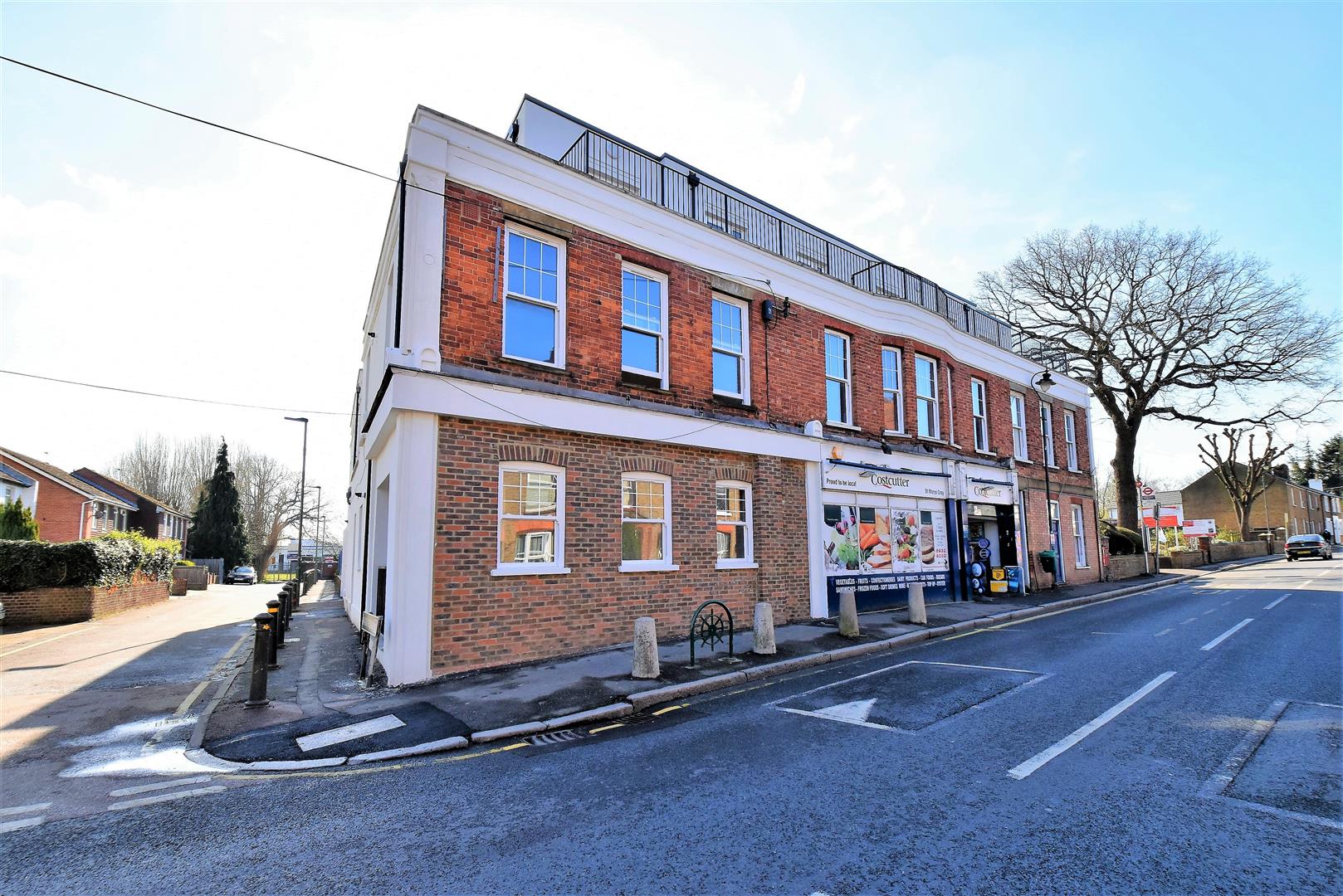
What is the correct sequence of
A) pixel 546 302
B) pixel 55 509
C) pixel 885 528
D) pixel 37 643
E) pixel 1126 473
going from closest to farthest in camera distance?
1. pixel 546 302
2. pixel 37 643
3. pixel 885 528
4. pixel 1126 473
5. pixel 55 509

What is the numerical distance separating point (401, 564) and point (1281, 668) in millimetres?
11680

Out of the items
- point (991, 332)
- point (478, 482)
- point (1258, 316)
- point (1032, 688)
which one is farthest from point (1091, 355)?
point (478, 482)

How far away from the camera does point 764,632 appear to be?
964 centimetres

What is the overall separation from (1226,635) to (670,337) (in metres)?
11.1

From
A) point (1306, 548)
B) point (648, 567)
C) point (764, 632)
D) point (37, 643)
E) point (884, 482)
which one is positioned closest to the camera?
point (764, 632)

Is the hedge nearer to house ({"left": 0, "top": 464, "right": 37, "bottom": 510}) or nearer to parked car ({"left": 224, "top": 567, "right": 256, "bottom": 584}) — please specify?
house ({"left": 0, "top": 464, "right": 37, "bottom": 510})

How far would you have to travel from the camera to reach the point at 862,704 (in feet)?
23.1

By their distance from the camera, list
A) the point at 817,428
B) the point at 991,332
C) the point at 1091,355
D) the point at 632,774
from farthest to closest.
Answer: the point at 1091,355, the point at 991,332, the point at 817,428, the point at 632,774

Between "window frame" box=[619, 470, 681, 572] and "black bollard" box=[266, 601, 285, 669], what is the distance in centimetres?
502

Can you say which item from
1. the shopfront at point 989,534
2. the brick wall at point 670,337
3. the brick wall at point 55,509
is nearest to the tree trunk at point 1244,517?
the shopfront at point 989,534

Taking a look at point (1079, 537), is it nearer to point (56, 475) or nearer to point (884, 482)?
point (884, 482)

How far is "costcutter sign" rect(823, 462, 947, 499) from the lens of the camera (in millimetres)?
14148

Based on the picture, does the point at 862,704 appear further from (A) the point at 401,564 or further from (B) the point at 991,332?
(B) the point at 991,332

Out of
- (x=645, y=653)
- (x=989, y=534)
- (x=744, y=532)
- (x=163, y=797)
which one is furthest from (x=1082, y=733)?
(x=989, y=534)
